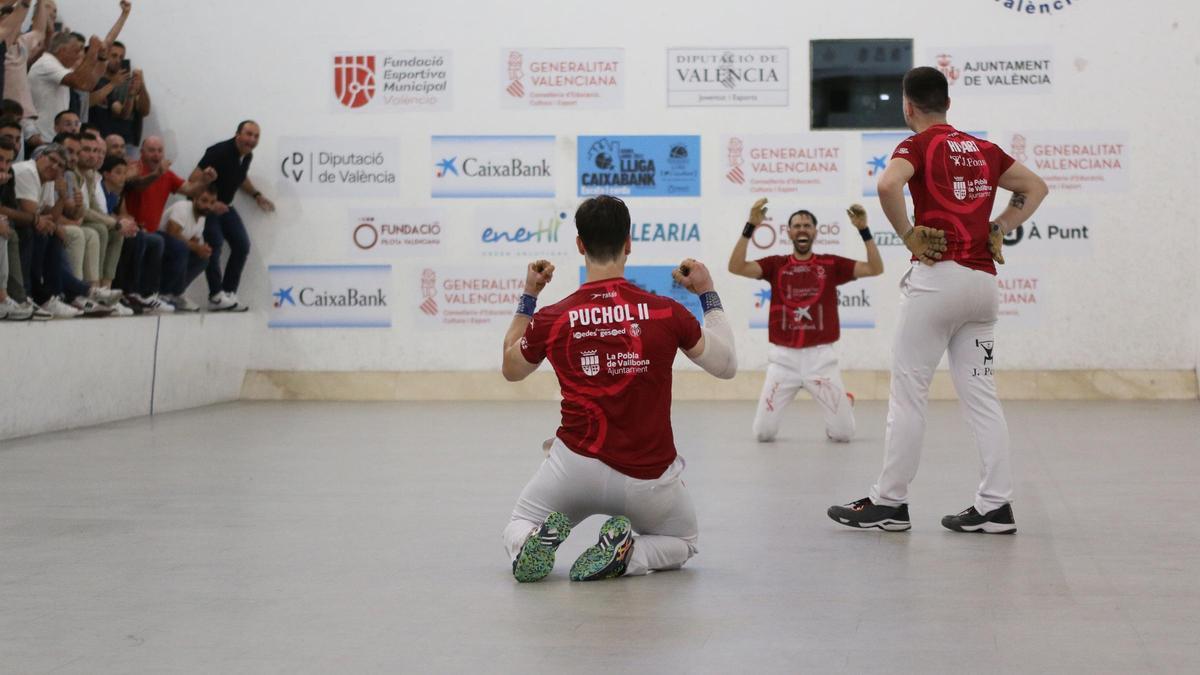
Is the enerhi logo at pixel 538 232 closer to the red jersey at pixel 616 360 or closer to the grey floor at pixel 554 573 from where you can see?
the grey floor at pixel 554 573

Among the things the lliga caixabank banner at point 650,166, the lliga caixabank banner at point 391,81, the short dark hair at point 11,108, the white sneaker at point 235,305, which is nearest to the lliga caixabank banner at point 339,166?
the lliga caixabank banner at point 391,81

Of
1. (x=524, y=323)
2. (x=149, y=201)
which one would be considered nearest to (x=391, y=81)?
(x=149, y=201)

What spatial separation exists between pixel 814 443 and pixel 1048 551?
4184 mm

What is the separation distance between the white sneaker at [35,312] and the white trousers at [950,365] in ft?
22.2

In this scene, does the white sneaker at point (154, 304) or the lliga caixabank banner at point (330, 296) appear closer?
the white sneaker at point (154, 304)

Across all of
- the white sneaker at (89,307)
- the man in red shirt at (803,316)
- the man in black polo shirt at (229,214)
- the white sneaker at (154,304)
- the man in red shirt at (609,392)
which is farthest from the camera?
the man in black polo shirt at (229,214)

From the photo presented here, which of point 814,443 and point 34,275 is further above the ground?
point 34,275

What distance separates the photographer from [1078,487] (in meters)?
7.05

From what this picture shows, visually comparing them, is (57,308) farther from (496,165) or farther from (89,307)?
(496,165)

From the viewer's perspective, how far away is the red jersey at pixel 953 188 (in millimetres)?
5656

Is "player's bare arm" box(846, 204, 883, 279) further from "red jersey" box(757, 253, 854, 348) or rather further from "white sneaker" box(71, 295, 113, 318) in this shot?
"white sneaker" box(71, 295, 113, 318)

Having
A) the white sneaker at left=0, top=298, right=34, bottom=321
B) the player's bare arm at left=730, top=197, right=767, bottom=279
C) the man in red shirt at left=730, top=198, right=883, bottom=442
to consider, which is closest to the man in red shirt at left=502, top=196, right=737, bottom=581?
the player's bare arm at left=730, top=197, right=767, bottom=279

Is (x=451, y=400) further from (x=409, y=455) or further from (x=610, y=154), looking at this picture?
(x=409, y=455)

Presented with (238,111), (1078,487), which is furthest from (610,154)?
(1078,487)
